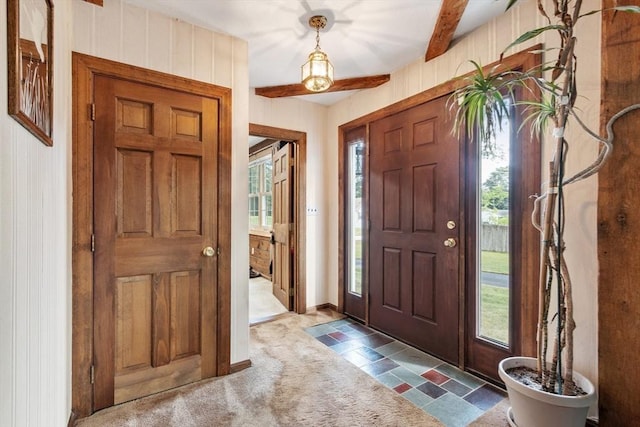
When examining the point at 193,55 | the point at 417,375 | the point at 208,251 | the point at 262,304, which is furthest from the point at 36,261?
the point at 262,304

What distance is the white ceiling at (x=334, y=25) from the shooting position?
189 cm

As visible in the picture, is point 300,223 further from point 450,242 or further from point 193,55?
point 193,55

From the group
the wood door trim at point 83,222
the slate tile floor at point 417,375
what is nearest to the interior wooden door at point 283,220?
the slate tile floor at point 417,375

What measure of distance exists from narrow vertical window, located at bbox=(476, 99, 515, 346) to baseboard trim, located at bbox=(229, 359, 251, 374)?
1.72 m

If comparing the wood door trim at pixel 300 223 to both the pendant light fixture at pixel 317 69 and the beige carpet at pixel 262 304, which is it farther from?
the pendant light fixture at pixel 317 69

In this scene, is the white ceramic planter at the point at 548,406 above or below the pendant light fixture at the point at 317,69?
below

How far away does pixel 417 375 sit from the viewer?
2.19 meters

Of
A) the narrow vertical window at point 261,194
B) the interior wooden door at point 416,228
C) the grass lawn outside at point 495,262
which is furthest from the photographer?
the narrow vertical window at point 261,194

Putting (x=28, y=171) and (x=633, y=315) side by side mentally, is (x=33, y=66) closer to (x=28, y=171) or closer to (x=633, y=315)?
(x=28, y=171)

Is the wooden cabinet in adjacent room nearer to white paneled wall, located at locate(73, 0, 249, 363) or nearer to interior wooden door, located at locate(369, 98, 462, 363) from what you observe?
interior wooden door, located at locate(369, 98, 462, 363)

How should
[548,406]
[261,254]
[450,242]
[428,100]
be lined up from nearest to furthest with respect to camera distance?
1. [548,406]
2. [450,242]
3. [428,100]
4. [261,254]

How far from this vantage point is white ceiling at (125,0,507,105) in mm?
1886

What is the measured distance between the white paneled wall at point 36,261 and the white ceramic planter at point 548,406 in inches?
75.2

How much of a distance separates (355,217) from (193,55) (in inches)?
83.8
